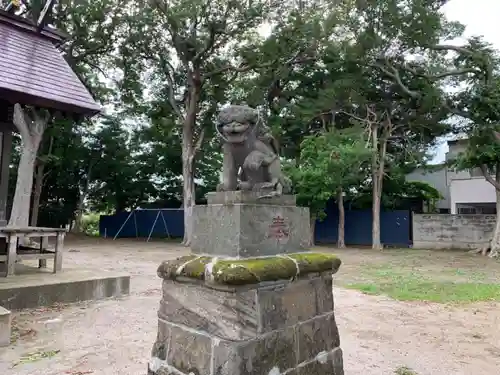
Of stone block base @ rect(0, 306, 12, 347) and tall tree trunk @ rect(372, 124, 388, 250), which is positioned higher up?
tall tree trunk @ rect(372, 124, 388, 250)

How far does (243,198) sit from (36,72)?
624 cm

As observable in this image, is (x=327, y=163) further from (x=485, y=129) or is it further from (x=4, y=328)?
(x=4, y=328)

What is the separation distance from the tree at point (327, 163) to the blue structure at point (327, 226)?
384 centimetres

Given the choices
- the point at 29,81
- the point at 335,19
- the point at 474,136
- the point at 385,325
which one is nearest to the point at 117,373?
the point at 385,325

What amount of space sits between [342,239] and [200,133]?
7.51 meters

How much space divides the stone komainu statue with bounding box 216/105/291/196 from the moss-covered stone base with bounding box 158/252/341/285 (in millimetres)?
482

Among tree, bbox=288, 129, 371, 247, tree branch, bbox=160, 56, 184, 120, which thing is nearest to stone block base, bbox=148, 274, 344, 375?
tree, bbox=288, 129, 371, 247

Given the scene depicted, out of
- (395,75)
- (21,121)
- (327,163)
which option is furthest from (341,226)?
(21,121)

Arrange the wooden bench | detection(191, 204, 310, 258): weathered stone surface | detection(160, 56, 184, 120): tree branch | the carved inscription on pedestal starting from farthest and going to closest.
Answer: detection(160, 56, 184, 120): tree branch
the wooden bench
the carved inscription on pedestal
detection(191, 204, 310, 258): weathered stone surface

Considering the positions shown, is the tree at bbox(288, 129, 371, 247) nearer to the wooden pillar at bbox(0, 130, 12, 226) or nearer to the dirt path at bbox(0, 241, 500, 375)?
the dirt path at bbox(0, 241, 500, 375)

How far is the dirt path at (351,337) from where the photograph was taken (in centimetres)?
345

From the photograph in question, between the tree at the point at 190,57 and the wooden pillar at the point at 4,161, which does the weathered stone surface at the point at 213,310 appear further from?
the tree at the point at 190,57

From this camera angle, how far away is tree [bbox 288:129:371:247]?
42.6ft

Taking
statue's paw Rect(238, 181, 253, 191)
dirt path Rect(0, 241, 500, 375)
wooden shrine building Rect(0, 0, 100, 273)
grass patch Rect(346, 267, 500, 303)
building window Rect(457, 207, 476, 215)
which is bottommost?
dirt path Rect(0, 241, 500, 375)
